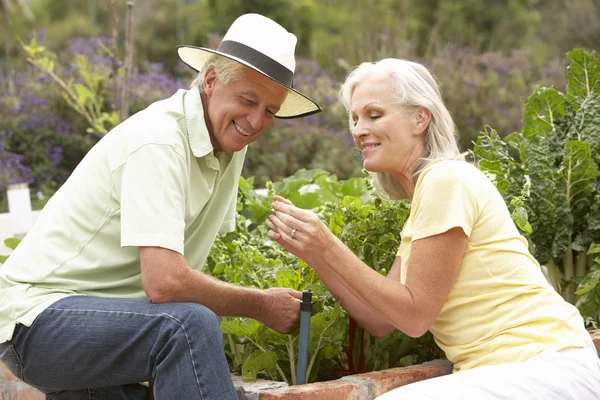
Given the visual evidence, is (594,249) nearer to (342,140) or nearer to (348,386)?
(348,386)

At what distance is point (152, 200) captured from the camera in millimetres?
2471

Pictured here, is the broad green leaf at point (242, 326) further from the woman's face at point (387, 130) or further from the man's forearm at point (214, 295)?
the woman's face at point (387, 130)

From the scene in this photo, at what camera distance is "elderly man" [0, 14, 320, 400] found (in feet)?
7.90

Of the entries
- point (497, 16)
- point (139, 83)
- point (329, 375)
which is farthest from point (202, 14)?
point (329, 375)

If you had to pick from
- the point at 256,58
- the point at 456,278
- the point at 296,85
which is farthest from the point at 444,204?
the point at 296,85

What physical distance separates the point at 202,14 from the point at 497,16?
6642mm

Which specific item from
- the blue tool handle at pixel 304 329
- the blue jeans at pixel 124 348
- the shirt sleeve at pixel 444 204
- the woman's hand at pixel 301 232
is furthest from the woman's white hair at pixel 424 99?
the blue jeans at pixel 124 348

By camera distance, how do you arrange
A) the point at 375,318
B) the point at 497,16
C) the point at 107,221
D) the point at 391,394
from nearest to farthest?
1. the point at 391,394
2. the point at 107,221
3. the point at 375,318
4. the point at 497,16

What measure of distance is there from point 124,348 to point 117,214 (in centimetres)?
43

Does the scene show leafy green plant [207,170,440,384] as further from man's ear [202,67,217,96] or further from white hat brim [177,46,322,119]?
man's ear [202,67,217,96]

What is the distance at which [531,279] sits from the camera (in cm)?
258

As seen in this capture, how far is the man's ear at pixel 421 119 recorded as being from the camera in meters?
2.70

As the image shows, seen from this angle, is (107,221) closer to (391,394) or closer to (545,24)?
(391,394)

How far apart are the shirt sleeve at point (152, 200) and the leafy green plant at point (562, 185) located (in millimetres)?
1611
